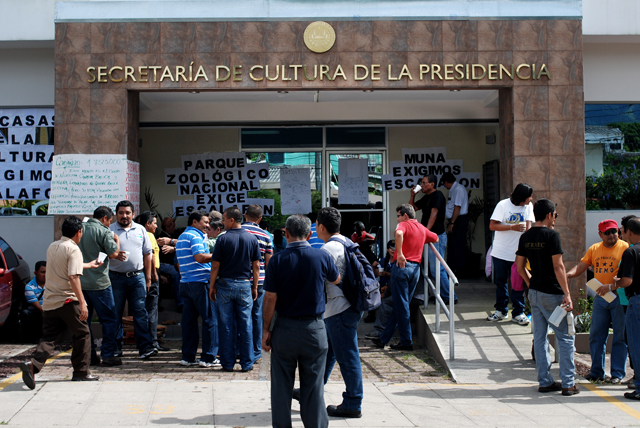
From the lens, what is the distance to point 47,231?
453 inches

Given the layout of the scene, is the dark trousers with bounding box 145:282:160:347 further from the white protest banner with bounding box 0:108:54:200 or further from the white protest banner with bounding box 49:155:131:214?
the white protest banner with bounding box 0:108:54:200

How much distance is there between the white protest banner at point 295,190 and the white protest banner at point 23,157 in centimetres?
437

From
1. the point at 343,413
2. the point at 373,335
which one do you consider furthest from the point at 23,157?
the point at 343,413

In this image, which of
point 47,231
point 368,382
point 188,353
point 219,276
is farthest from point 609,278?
point 47,231

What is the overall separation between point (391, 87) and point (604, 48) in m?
4.46

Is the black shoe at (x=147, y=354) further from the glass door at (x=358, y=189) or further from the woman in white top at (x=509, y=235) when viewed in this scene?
the glass door at (x=358, y=189)

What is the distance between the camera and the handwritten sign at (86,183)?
9.70m

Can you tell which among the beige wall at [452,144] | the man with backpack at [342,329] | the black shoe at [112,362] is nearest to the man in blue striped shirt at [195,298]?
the black shoe at [112,362]

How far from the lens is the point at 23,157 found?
11.2 metres

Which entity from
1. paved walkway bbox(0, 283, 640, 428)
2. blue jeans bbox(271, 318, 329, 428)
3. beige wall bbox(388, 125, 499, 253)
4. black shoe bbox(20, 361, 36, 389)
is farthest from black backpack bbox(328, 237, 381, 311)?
beige wall bbox(388, 125, 499, 253)

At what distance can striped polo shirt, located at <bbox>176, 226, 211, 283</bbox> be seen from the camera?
7.94m

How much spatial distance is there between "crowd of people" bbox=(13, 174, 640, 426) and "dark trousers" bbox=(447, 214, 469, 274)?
8.84 feet

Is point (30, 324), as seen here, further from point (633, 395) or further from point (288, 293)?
point (633, 395)

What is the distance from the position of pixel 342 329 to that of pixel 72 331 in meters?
2.99
